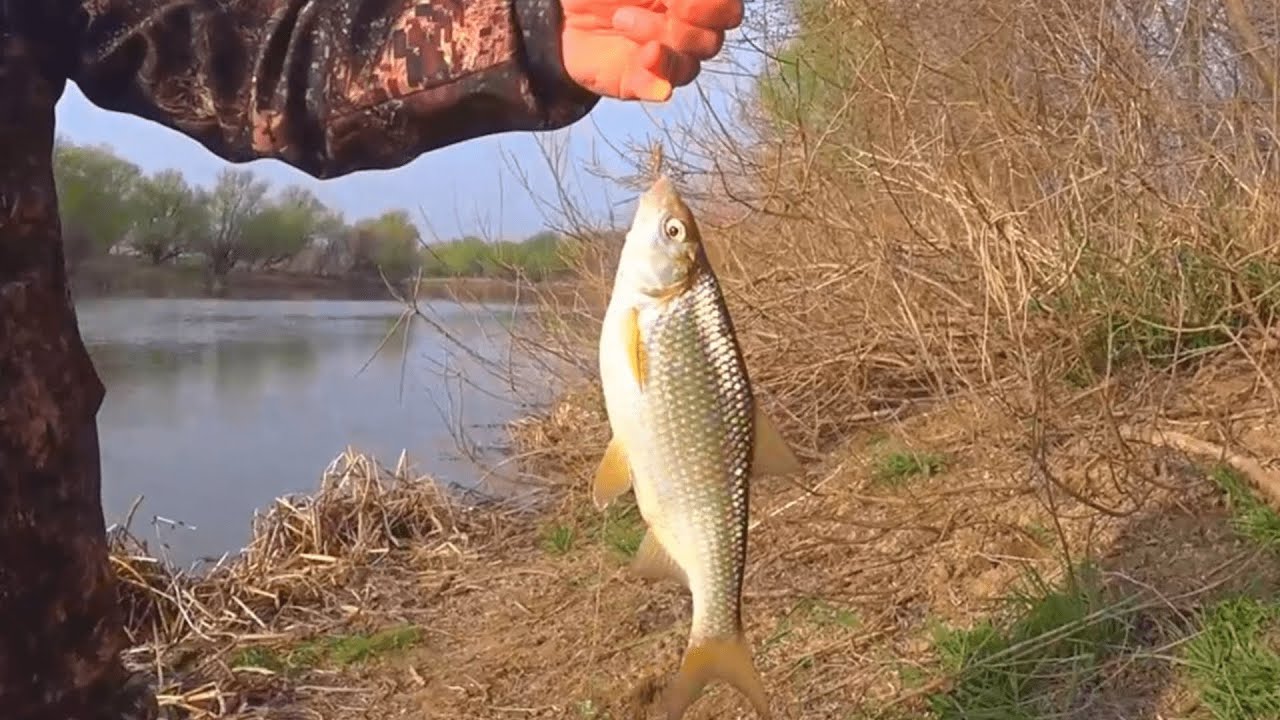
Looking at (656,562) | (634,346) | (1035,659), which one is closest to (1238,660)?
(1035,659)

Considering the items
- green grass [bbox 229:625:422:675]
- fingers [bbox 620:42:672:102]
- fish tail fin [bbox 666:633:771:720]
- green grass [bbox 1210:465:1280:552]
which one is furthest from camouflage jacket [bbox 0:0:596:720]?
green grass [bbox 229:625:422:675]

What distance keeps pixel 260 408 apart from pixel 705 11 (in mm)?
8837

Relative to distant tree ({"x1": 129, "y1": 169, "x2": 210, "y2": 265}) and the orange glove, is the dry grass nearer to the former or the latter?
the orange glove

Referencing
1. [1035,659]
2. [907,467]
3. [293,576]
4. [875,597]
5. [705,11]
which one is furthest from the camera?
[293,576]

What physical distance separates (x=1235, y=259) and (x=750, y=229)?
103 inches

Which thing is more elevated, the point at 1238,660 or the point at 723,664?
the point at 723,664

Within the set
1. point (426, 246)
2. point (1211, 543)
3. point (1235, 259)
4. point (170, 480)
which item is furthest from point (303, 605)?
point (1235, 259)

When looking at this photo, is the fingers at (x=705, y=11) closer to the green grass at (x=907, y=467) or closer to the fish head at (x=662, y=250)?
the fish head at (x=662, y=250)

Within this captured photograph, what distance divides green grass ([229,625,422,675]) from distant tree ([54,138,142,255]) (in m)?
4.55

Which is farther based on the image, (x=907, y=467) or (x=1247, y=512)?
(x=907, y=467)

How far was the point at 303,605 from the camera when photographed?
6.08 meters

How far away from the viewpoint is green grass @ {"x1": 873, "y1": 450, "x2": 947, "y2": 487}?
5.53 metres

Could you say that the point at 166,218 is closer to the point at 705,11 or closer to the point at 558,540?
the point at 558,540

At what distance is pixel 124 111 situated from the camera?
2.10 meters
